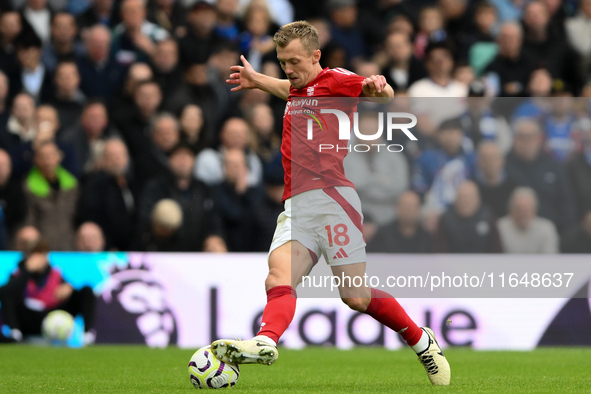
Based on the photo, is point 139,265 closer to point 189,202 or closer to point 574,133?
point 189,202

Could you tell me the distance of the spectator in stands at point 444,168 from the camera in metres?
9.19

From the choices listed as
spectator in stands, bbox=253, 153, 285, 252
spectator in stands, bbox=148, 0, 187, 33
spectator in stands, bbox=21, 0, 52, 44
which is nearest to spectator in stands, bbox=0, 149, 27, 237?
spectator in stands, bbox=21, 0, 52, 44

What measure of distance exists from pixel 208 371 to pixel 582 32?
368 inches

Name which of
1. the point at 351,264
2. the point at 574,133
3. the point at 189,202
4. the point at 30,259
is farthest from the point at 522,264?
the point at 30,259

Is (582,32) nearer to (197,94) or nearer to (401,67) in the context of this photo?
(401,67)

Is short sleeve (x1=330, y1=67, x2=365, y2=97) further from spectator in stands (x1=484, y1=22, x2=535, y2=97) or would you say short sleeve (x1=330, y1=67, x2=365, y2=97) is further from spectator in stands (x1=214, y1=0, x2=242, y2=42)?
spectator in stands (x1=484, y1=22, x2=535, y2=97)

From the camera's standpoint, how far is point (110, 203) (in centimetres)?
1018

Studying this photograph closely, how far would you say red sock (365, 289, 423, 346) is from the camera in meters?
5.57

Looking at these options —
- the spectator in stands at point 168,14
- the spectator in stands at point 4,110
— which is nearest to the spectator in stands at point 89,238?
the spectator in stands at point 4,110

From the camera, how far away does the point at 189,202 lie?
400 inches

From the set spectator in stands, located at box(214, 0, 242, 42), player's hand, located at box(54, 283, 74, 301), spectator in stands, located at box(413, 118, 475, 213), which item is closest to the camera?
spectator in stands, located at box(413, 118, 475, 213)

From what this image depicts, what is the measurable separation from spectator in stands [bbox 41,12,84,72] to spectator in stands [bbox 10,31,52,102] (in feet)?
0.70

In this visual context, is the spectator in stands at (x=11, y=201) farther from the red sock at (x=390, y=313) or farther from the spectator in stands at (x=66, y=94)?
the red sock at (x=390, y=313)

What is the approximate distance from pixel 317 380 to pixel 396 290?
1.89 meters
